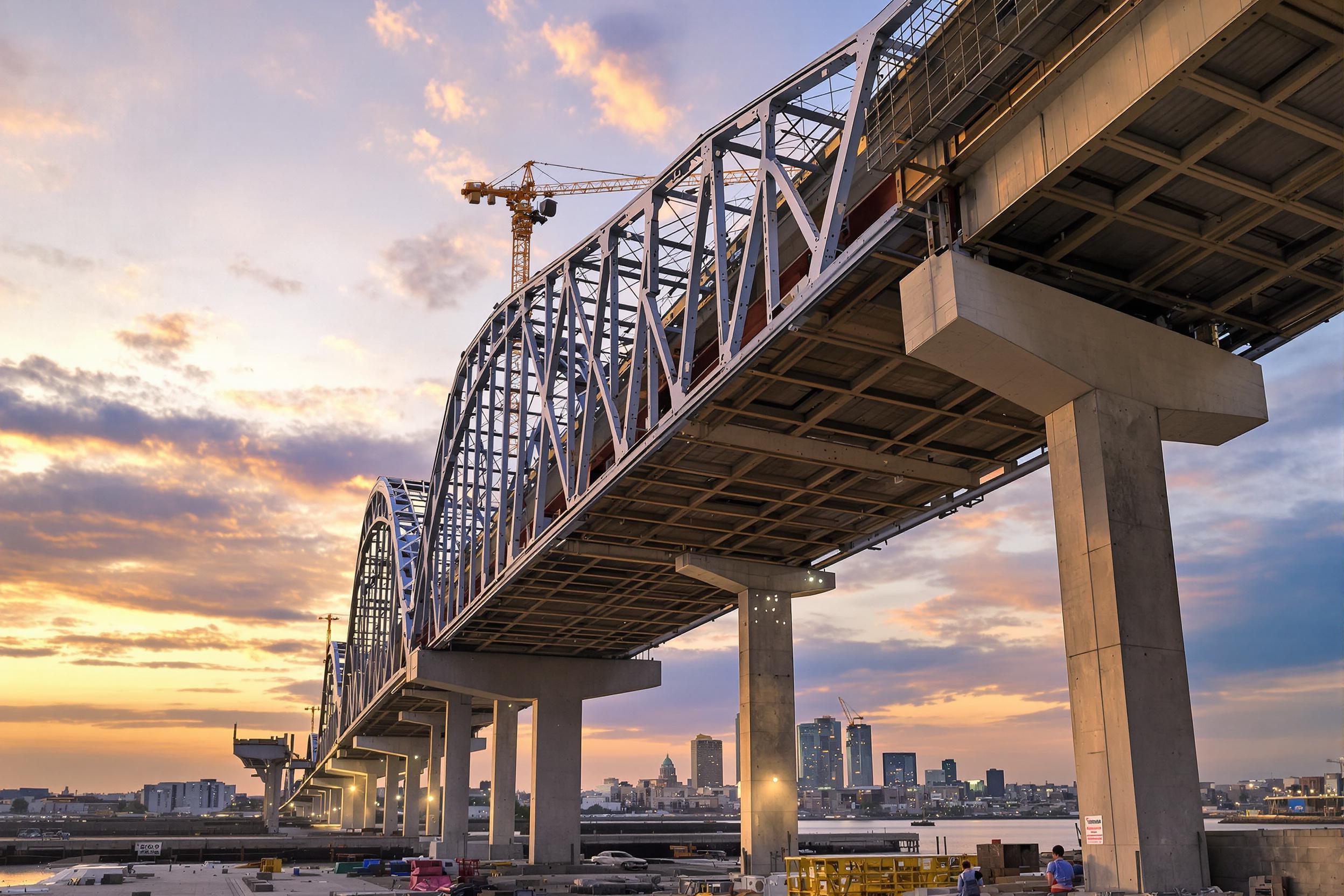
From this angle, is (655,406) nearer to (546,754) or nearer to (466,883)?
(466,883)

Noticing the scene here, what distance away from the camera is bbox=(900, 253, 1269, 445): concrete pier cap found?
21406mm

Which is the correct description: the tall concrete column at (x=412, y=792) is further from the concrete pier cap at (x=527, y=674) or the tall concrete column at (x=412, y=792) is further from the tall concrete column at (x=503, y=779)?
the concrete pier cap at (x=527, y=674)

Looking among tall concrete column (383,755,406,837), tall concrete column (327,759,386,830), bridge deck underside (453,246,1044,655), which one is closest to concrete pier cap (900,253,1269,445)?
bridge deck underside (453,246,1044,655)

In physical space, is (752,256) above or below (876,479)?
above

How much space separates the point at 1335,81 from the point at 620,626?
51317 mm

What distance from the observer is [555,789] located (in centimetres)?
6831

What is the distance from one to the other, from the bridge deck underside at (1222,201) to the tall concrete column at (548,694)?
166ft

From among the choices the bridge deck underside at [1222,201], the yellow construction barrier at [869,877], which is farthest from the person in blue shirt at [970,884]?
the bridge deck underside at [1222,201]

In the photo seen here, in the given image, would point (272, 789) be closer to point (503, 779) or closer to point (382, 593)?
point (382, 593)

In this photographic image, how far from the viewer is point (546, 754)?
68625mm

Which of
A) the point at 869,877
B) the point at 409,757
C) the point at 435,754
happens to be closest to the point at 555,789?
the point at 435,754

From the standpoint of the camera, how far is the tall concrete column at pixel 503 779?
75750mm

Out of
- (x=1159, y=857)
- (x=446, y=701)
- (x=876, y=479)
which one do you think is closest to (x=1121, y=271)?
(x=1159, y=857)

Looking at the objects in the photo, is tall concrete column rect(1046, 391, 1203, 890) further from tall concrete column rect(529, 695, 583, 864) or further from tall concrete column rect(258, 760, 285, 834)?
tall concrete column rect(258, 760, 285, 834)
